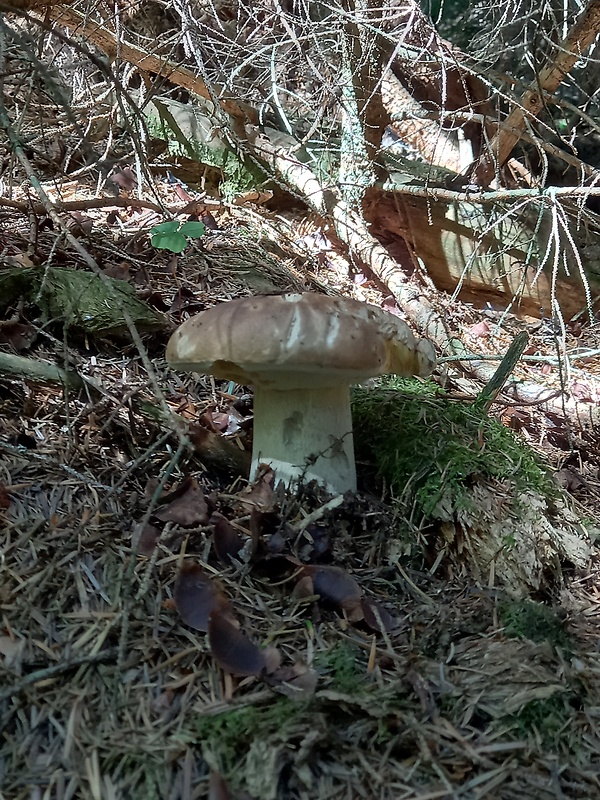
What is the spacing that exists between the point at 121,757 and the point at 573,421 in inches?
114

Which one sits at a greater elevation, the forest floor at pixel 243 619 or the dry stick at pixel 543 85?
the dry stick at pixel 543 85

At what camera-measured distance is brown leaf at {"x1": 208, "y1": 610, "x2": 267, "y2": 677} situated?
4.58 feet

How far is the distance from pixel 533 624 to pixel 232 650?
0.89 meters

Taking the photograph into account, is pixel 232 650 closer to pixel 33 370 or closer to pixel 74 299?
pixel 33 370

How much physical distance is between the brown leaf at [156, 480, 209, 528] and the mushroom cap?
462 mm

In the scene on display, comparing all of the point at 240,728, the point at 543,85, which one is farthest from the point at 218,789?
the point at 543,85

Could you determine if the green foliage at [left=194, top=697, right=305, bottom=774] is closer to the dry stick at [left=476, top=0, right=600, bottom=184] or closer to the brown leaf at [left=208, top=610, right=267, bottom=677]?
the brown leaf at [left=208, top=610, right=267, bottom=677]

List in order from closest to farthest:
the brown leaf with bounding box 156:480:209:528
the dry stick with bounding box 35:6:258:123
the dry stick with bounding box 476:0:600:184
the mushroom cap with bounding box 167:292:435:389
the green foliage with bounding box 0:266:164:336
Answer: the mushroom cap with bounding box 167:292:435:389 < the brown leaf with bounding box 156:480:209:528 < the green foliage with bounding box 0:266:164:336 < the dry stick with bounding box 35:6:258:123 < the dry stick with bounding box 476:0:600:184

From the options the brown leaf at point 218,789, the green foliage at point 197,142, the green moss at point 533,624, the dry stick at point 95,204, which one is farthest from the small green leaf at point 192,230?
the brown leaf at point 218,789

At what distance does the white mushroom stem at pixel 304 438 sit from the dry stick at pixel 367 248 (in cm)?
177

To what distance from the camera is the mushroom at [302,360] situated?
1761mm

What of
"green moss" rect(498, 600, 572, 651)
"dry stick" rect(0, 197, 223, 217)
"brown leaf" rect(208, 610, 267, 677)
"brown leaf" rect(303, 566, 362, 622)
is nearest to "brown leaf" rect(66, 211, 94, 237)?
"dry stick" rect(0, 197, 223, 217)

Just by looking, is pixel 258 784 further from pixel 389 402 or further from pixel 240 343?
pixel 389 402

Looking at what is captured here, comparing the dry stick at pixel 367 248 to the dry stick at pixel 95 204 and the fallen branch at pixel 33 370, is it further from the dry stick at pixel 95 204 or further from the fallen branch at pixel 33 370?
the fallen branch at pixel 33 370
